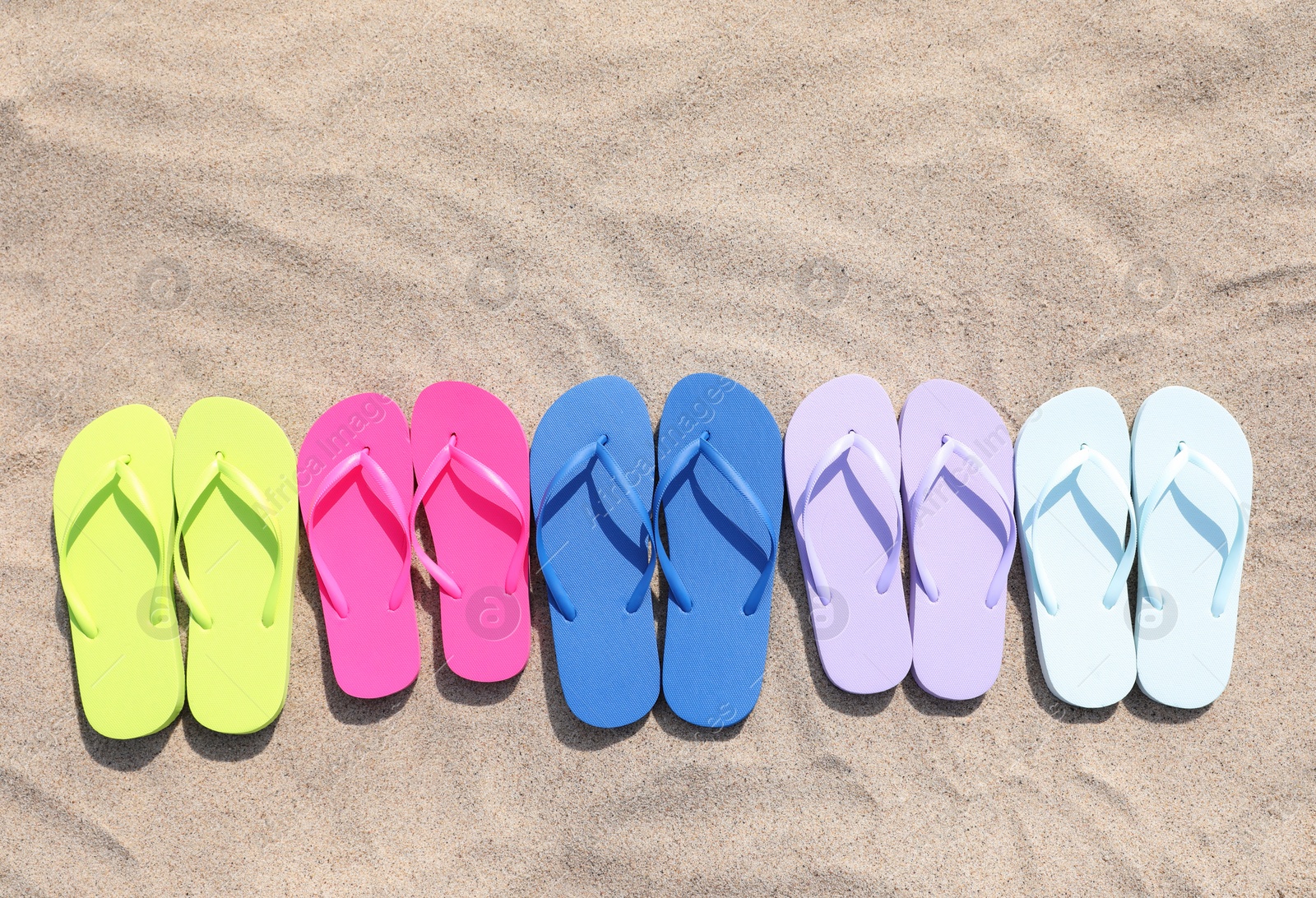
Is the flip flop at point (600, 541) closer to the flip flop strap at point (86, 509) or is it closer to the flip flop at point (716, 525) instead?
the flip flop at point (716, 525)

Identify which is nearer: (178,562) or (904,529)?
(178,562)

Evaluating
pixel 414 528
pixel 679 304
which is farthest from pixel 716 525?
pixel 414 528

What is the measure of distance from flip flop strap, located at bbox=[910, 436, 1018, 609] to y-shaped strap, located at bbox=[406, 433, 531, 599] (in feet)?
2.66

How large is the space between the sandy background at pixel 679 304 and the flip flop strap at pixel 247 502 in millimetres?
83

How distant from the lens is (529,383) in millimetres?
1671

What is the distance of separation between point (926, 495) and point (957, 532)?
106 mm

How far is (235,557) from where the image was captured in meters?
1.60

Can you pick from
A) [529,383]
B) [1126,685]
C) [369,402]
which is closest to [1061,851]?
[1126,685]

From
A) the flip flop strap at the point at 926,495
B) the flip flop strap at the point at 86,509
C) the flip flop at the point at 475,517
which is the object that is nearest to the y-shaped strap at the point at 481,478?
the flip flop at the point at 475,517

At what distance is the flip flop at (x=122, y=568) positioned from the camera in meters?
1.54

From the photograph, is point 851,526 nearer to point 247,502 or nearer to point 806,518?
point 806,518

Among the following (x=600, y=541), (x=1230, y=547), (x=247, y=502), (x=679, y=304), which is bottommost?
(x=1230, y=547)

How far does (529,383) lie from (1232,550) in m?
1.51

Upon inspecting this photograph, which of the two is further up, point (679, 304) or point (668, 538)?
point (679, 304)
